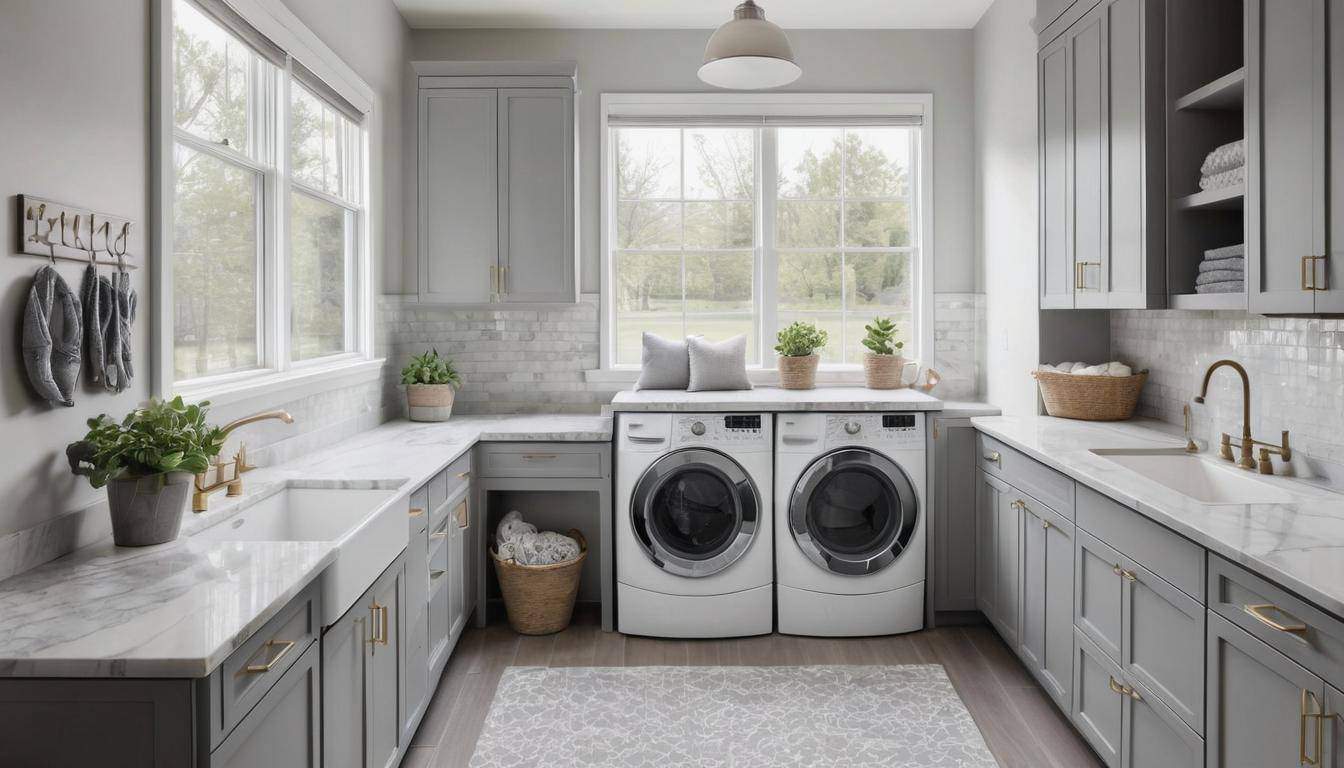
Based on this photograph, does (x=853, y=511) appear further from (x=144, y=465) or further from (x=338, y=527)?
(x=144, y=465)

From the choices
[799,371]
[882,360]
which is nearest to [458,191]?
[799,371]

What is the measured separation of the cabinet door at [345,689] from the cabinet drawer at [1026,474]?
83.9 inches

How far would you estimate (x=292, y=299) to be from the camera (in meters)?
3.03

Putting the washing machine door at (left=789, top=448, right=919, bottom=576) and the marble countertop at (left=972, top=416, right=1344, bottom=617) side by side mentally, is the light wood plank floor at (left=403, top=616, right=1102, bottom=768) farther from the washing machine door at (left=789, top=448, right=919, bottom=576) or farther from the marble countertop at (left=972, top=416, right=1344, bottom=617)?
the marble countertop at (left=972, top=416, right=1344, bottom=617)

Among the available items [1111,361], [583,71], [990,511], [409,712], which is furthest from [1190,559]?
[583,71]

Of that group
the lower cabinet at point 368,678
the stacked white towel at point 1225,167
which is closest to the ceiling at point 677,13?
the stacked white towel at point 1225,167

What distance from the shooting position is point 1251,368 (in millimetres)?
2717

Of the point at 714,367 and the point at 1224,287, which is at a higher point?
the point at 1224,287

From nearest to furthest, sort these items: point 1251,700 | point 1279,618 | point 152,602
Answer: point 152,602 < point 1279,618 < point 1251,700

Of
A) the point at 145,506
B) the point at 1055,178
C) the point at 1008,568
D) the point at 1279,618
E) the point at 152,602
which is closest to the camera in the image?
the point at 152,602

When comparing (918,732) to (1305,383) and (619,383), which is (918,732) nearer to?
(1305,383)

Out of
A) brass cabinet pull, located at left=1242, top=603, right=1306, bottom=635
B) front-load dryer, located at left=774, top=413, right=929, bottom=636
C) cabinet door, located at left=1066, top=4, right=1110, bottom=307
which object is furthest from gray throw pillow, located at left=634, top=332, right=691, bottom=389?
brass cabinet pull, located at left=1242, top=603, right=1306, bottom=635

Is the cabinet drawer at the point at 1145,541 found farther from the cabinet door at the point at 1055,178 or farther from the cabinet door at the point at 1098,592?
the cabinet door at the point at 1055,178

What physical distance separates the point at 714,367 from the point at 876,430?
0.85 meters
